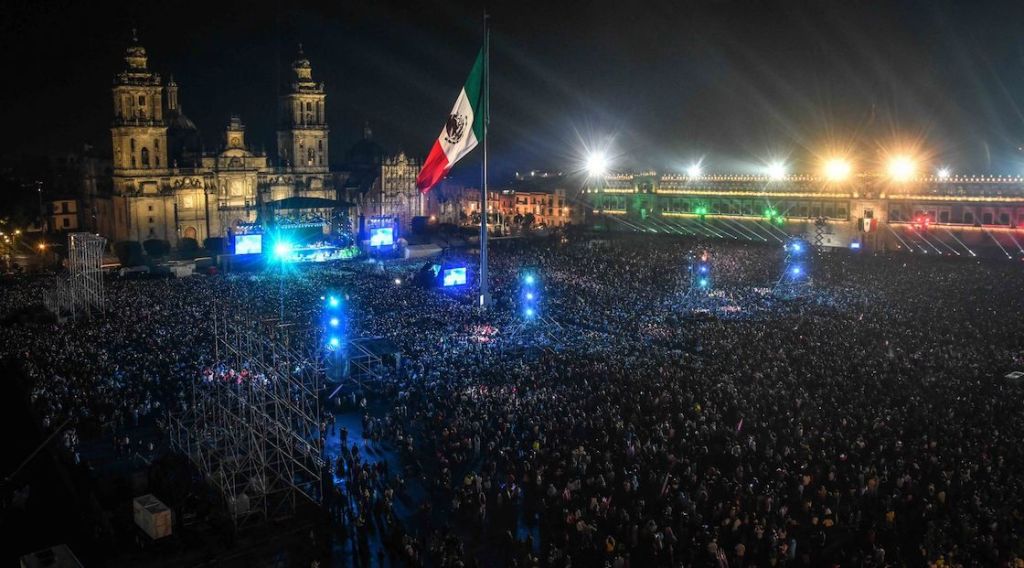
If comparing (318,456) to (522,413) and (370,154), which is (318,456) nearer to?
(522,413)

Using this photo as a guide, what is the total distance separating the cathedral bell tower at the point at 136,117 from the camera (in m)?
60.3

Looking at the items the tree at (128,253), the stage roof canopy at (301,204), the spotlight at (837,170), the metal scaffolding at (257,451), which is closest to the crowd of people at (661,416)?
the metal scaffolding at (257,451)

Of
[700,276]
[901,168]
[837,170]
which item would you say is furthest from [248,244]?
[901,168]

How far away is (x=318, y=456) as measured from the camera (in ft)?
59.3

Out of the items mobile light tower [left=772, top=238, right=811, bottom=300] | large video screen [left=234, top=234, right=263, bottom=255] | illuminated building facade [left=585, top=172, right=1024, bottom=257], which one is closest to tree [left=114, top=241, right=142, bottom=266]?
large video screen [left=234, top=234, right=263, bottom=255]

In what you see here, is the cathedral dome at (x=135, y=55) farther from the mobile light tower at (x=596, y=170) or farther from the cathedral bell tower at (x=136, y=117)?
the mobile light tower at (x=596, y=170)

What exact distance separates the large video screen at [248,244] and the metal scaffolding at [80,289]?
14.4m

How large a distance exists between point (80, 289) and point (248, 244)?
56.8 ft

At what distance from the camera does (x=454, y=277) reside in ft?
137

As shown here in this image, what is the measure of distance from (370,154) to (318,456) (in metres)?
69.4

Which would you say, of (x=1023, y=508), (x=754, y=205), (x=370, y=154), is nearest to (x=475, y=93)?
(x=1023, y=508)

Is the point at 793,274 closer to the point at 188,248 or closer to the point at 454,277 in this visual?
the point at 454,277

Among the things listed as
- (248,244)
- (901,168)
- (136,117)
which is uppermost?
(136,117)

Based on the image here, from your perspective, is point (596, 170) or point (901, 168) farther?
point (596, 170)
